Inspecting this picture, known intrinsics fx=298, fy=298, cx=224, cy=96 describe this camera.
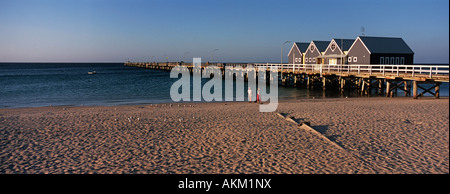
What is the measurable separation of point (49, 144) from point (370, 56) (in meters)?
30.6

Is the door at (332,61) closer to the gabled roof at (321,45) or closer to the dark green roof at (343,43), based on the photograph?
the dark green roof at (343,43)

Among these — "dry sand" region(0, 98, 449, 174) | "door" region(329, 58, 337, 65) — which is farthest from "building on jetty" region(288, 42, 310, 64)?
"dry sand" region(0, 98, 449, 174)

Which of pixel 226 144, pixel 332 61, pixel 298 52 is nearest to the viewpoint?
pixel 226 144

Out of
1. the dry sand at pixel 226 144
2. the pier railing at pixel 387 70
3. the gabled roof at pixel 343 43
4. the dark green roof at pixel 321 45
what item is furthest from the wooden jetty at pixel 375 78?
the dry sand at pixel 226 144

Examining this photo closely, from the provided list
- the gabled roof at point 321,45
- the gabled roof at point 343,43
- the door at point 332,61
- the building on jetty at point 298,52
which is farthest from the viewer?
the building on jetty at point 298,52

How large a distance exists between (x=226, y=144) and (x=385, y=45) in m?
30.0

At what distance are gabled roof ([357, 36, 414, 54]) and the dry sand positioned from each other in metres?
20.8

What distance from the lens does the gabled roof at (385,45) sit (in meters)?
31.6

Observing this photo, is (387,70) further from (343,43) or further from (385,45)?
(343,43)

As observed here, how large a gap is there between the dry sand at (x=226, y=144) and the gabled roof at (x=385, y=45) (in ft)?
68.2

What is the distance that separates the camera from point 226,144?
348 inches

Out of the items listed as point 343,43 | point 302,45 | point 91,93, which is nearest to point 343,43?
point 343,43
